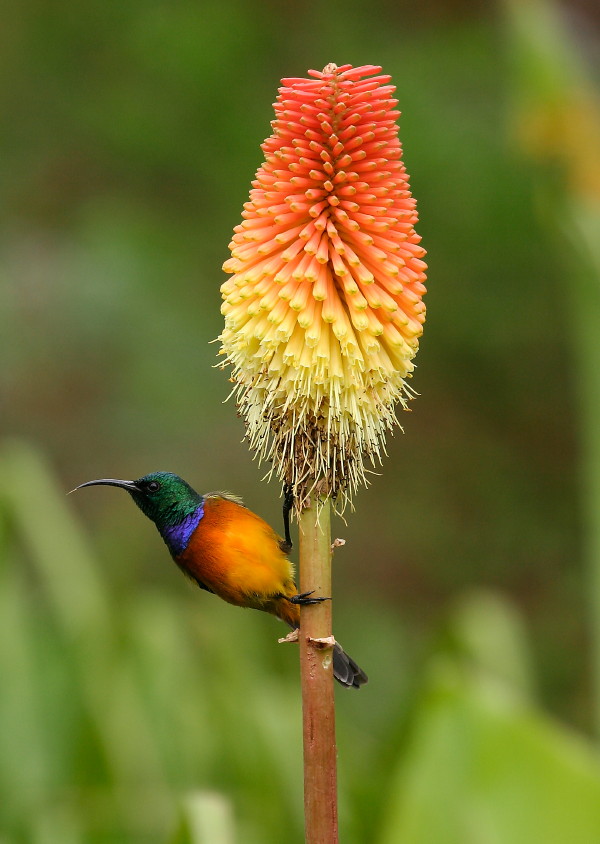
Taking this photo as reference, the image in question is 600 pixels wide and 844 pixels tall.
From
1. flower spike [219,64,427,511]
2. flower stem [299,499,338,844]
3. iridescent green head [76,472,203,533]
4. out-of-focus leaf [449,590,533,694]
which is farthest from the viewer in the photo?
out-of-focus leaf [449,590,533,694]

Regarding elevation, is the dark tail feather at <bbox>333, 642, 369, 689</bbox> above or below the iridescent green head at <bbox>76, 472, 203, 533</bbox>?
below

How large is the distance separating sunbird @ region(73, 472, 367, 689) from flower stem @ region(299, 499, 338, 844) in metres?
0.43

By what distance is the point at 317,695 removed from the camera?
108cm

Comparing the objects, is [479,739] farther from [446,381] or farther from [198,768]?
[446,381]

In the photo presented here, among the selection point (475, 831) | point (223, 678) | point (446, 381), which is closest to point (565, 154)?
point (223, 678)

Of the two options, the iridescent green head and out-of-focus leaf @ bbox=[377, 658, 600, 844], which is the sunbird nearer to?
the iridescent green head

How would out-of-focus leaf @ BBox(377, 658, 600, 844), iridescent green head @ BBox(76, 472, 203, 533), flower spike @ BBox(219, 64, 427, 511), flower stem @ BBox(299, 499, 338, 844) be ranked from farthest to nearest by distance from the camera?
1. out-of-focus leaf @ BBox(377, 658, 600, 844)
2. iridescent green head @ BBox(76, 472, 203, 533)
3. flower spike @ BBox(219, 64, 427, 511)
4. flower stem @ BBox(299, 499, 338, 844)

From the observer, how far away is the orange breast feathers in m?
1.55

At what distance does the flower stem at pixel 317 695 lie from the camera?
1.05 m

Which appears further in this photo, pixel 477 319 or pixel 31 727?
pixel 477 319

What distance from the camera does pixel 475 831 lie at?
5.73 ft

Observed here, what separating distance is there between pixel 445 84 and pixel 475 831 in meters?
4.87

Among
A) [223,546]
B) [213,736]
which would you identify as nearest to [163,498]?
[223,546]

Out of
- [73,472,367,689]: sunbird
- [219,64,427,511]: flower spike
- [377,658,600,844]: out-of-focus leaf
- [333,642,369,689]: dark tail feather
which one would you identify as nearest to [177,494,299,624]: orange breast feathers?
[73,472,367,689]: sunbird
